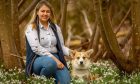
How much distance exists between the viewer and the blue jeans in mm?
9258

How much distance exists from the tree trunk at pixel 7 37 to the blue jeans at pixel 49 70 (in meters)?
1.56

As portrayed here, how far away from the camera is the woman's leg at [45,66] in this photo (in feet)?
30.3

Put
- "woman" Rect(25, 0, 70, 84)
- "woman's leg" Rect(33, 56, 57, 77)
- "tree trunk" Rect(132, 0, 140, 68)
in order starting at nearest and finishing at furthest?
"woman's leg" Rect(33, 56, 57, 77), "woman" Rect(25, 0, 70, 84), "tree trunk" Rect(132, 0, 140, 68)

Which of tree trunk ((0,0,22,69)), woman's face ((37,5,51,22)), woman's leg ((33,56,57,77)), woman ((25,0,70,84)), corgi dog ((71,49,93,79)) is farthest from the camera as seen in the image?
tree trunk ((0,0,22,69))

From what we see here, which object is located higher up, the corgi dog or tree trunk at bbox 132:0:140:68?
tree trunk at bbox 132:0:140:68

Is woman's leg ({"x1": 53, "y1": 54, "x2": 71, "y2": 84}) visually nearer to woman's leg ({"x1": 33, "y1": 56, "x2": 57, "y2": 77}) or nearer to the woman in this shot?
the woman

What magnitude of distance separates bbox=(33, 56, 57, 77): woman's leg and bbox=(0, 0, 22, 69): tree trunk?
1633 millimetres

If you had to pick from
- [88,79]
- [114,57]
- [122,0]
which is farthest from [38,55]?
[122,0]

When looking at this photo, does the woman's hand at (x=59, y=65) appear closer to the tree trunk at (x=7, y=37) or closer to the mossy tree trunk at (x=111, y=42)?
the mossy tree trunk at (x=111, y=42)

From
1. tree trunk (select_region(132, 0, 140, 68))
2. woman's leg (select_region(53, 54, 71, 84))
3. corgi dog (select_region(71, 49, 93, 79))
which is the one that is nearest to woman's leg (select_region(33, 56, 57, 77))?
woman's leg (select_region(53, 54, 71, 84))

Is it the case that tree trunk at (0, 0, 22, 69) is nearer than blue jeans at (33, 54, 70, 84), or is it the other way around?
blue jeans at (33, 54, 70, 84)

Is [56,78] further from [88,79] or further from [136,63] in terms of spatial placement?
[136,63]

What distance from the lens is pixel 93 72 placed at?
1102cm

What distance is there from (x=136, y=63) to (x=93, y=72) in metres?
1.04
